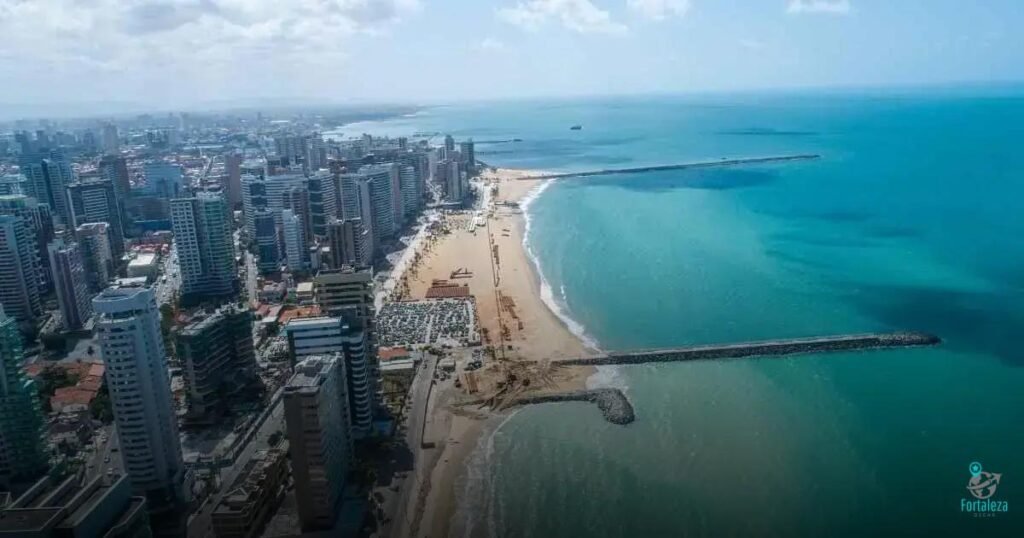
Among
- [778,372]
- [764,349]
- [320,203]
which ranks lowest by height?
[778,372]

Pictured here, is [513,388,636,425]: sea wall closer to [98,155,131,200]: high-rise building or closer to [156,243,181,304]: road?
[156,243,181,304]: road

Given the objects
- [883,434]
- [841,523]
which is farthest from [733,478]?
[883,434]

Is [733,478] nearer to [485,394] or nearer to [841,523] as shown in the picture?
[841,523]

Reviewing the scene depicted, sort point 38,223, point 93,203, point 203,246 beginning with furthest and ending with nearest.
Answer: point 93,203 < point 38,223 < point 203,246

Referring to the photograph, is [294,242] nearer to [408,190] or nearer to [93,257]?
[93,257]

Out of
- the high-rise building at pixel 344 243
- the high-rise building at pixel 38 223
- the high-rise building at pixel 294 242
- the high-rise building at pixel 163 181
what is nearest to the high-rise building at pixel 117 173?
the high-rise building at pixel 163 181

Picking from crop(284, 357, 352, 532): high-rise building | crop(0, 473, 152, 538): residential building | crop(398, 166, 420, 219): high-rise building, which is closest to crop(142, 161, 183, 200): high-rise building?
crop(398, 166, 420, 219): high-rise building

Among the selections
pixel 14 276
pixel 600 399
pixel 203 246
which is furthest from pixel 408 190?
pixel 600 399

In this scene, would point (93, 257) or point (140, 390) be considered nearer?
point (140, 390)
